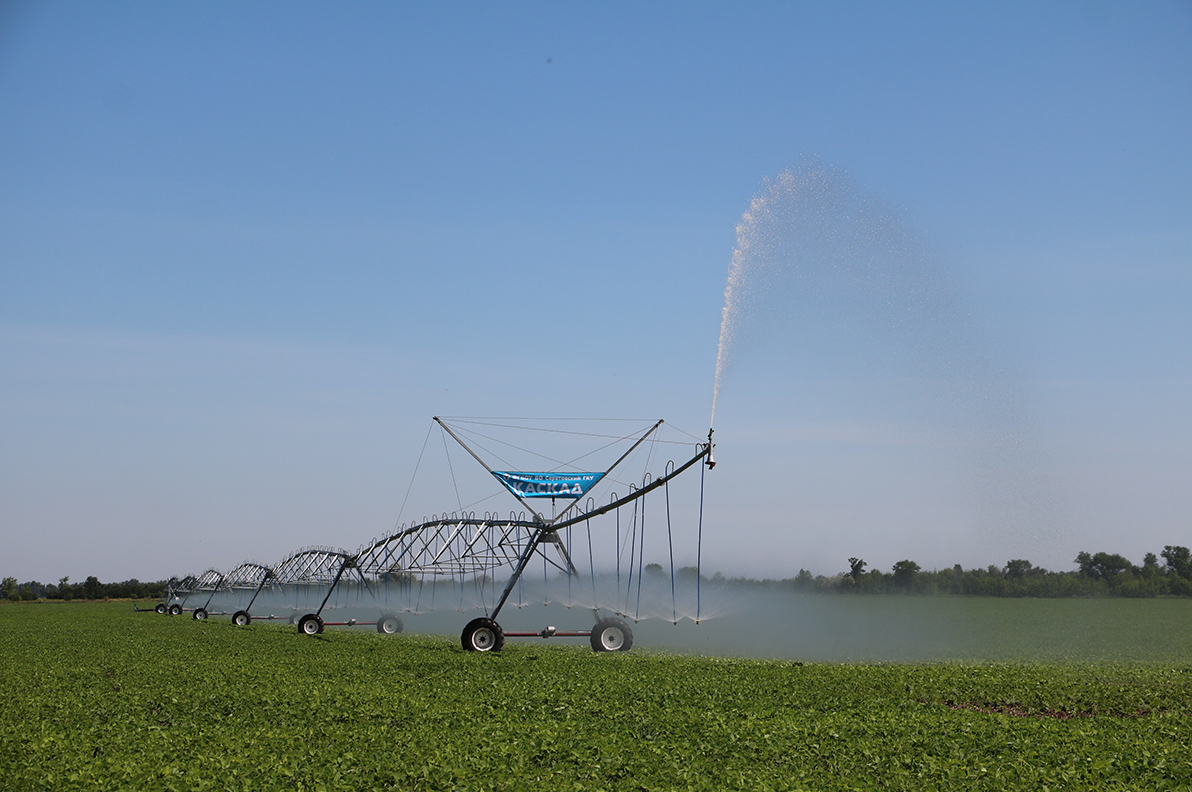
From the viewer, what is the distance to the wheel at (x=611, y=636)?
32.4m

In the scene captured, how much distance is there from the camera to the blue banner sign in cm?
3419

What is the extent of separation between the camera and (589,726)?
59.3ft

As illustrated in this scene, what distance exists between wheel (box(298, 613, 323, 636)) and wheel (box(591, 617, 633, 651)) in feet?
75.5

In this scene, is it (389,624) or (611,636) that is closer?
(611,636)

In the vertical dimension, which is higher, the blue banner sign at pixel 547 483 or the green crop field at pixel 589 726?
the blue banner sign at pixel 547 483

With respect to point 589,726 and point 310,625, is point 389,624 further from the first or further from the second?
point 589,726

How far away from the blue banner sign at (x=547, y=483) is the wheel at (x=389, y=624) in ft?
83.1

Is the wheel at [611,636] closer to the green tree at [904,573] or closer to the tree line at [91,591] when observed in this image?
the green tree at [904,573]

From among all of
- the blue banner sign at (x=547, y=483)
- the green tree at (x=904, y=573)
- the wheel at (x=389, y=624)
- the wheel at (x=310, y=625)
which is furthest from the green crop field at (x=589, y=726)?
the green tree at (x=904, y=573)

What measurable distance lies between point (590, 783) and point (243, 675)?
16073 millimetres

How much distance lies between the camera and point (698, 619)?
26.7 metres

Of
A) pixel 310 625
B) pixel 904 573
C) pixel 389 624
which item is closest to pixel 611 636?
pixel 310 625

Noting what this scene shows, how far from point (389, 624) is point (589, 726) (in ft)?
137

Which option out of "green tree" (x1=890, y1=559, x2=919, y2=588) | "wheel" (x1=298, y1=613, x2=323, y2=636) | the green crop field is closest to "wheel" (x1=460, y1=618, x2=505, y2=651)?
the green crop field
